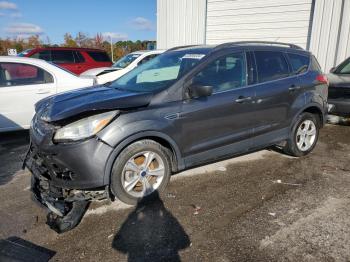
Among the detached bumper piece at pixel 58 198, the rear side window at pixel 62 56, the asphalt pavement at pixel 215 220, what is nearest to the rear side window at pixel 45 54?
the rear side window at pixel 62 56

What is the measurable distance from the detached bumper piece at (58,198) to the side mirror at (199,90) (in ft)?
4.76

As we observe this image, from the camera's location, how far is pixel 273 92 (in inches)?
173

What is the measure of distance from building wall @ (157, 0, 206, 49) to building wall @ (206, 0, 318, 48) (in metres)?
0.32

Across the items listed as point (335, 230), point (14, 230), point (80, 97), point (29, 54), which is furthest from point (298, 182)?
point (29, 54)

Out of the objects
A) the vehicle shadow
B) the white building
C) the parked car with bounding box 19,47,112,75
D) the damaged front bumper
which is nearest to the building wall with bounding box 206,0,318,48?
the white building

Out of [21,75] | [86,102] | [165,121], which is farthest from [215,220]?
[21,75]

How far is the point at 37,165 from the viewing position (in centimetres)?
338

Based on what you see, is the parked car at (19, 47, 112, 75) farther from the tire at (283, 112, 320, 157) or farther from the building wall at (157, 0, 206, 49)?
the tire at (283, 112, 320, 157)

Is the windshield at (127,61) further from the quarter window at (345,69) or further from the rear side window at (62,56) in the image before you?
the quarter window at (345,69)

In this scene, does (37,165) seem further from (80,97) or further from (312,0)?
(312,0)

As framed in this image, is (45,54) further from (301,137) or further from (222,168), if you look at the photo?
(301,137)

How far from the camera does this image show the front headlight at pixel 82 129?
3.14m

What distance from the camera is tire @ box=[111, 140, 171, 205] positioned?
10.9 ft

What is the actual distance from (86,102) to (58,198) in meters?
1.04
